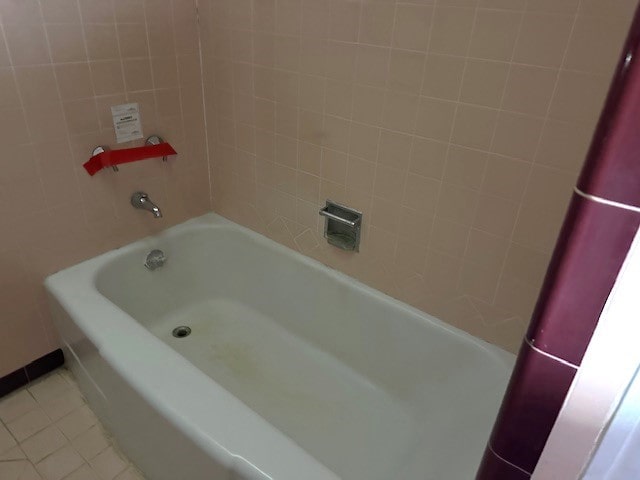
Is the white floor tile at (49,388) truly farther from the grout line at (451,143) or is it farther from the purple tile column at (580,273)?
the purple tile column at (580,273)

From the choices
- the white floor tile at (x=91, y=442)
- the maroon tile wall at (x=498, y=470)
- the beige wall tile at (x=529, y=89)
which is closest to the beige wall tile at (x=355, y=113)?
the beige wall tile at (x=529, y=89)

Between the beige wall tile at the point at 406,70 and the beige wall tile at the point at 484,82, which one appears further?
the beige wall tile at the point at 406,70

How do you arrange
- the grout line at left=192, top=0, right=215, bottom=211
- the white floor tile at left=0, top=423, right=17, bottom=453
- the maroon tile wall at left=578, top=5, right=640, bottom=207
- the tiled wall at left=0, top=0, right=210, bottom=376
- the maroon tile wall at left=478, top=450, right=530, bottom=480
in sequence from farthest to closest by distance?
the grout line at left=192, top=0, right=215, bottom=211
the white floor tile at left=0, top=423, right=17, bottom=453
the tiled wall at left=0, top=0, right=210, bottom=376
the maroon tile wall at left=478, top=450, right=530, bottom=480
the maroon tile wall at left=578, top=5, right=640, bottom=207

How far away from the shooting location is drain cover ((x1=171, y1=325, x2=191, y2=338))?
1.81 metres

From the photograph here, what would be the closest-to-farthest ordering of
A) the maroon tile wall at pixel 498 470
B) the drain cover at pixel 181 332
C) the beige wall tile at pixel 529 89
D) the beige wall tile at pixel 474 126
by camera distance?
the maroon tile wall at pixel 498 470, the beige wall tile at pixel 529 89, the beige wall tile at pixel 474 126, the drain cover at pixel 181 332

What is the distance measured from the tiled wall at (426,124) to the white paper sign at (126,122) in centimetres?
31

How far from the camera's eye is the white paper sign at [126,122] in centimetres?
152

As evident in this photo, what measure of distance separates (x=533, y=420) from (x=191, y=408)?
79cm

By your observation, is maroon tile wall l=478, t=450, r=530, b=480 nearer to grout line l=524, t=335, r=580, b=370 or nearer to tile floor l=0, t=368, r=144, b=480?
grout line l=524, t=335, r=580, b=370

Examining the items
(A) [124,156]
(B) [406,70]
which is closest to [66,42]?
(A) [124,156]

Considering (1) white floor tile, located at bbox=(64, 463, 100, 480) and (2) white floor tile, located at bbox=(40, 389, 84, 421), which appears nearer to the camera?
(1) white floor tile, located at bbox=(64, 463, 100, 480)

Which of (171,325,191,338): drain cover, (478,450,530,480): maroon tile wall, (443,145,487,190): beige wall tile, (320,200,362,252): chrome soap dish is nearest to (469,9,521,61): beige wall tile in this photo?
(443,145,487,190): beige wall tile

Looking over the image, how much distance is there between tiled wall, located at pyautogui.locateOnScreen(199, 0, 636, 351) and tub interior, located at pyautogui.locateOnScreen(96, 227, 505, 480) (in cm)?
12

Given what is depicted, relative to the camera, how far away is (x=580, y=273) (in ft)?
1.18
